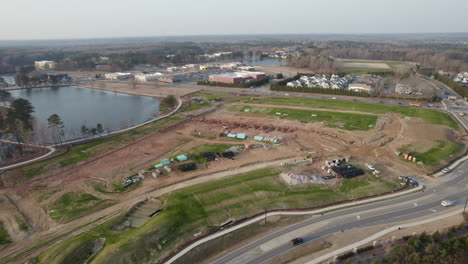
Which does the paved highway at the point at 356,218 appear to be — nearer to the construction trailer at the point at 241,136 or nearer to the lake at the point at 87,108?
the construction trailer at the point at 241,136

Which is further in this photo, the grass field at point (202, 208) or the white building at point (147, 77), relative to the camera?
the white building at point (147, 77)

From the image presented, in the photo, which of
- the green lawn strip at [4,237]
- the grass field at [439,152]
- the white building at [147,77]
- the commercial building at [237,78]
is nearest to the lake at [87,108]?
the white building at [147,77]

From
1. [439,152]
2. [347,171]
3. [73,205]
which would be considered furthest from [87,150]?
[439,152]

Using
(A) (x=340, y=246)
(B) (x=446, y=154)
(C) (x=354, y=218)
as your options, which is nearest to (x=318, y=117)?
(B) (x=446, y=154)

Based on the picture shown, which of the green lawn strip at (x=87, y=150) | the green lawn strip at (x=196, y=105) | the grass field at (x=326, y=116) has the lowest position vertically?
the green lawn strip at (x=87, y=150)

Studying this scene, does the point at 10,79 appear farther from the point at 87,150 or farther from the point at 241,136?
the point at 241,136

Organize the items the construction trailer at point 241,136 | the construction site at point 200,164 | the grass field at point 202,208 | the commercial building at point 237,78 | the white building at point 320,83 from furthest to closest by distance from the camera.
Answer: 1. the commercial building at point 237,78
2. the white building at point 320,83
3. the construction trailer at point 241,136
4. the construction site at point 200,164
5. the grass field at point 202,208
